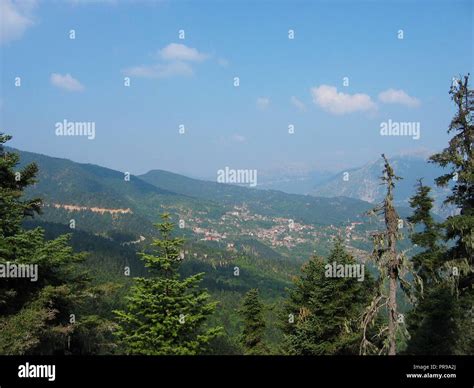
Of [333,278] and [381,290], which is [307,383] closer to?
[381,290]

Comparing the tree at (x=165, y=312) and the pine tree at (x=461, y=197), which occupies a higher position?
the pine tree at (x=461, y=197)

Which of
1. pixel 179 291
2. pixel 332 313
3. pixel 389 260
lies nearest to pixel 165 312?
pixel 179 291

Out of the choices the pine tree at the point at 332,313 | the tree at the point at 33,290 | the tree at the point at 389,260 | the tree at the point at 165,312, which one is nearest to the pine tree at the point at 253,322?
the pine tree at the point at 332,313

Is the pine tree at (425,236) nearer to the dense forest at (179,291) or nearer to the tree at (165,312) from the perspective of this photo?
the dense forest at (179,291)

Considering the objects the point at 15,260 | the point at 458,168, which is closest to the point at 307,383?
the point at 458,168

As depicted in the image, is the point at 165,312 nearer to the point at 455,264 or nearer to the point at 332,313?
the point at 455,264
